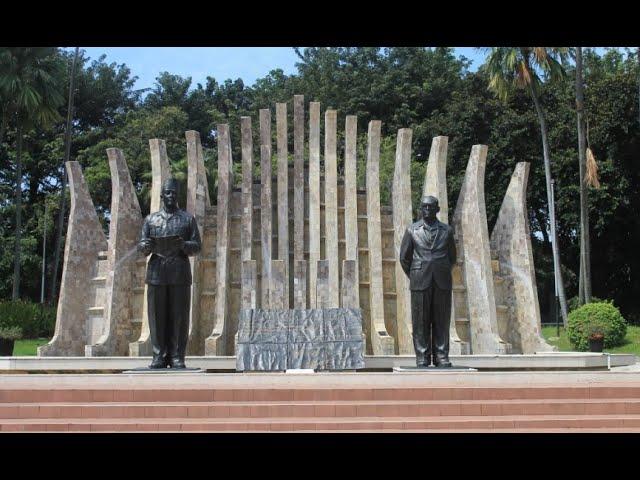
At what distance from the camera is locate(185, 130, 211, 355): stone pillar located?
19333 mm

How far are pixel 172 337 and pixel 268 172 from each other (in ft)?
29.7

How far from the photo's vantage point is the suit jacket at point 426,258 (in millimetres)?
12273

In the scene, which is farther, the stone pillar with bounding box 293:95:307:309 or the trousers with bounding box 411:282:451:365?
the stone pillar with bounding box 293:95:307:309

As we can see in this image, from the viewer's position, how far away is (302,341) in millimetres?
14297

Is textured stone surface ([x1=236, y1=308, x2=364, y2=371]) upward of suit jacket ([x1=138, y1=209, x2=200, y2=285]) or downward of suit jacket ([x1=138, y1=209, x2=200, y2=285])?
downward

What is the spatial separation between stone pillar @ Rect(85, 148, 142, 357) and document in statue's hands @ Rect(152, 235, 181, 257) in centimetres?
690

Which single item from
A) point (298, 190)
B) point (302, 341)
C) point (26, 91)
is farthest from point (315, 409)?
point (26, 91)

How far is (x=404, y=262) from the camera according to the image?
41.3 feet

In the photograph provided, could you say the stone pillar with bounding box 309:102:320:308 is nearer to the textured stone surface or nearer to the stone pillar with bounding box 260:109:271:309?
the stone pillar with bounding box 260:109:271:309

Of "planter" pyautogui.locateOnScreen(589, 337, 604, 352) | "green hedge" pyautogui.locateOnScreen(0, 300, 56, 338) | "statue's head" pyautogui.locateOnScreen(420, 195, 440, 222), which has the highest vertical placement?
"statue's head" pyautogui.locateOnScreen(420, 195, 440, 222)

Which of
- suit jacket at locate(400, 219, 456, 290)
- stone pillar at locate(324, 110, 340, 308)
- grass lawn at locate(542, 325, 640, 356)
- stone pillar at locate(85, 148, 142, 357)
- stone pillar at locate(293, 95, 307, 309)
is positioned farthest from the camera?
grass lawn at locate(542, 325, 640, 356)

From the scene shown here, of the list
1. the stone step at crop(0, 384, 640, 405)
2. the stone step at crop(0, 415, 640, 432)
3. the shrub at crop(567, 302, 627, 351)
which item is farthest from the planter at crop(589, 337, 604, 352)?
the stone step at crop(0, 415, 640, 432)
